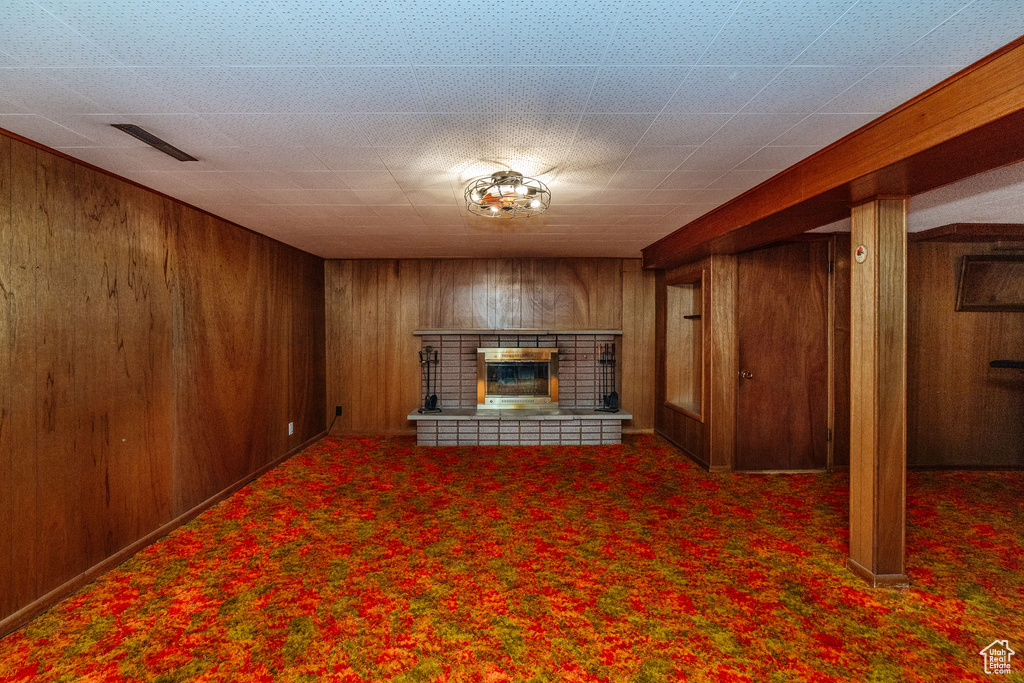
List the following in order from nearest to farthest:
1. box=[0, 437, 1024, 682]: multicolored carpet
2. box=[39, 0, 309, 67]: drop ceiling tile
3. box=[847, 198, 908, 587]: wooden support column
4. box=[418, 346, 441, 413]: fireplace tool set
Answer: box=[39, 0, 309, 67]: drop ceiling tile, box=[0, 437, 1024, 682]: multicolored carpet, box=[847, 198, 908, 587]: wooden support column, box=[418, 346, 441, 413]: fireplace tool set

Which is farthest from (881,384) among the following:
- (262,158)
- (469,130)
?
(262,158)

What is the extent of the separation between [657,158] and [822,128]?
2.47 feet

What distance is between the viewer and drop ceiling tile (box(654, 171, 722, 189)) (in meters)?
2.65

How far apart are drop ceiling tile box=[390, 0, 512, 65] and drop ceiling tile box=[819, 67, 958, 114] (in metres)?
1.40

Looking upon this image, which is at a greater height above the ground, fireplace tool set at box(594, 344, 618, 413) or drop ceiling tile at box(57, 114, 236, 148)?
drop ceiling tile at box(57, 114, 236, 148)

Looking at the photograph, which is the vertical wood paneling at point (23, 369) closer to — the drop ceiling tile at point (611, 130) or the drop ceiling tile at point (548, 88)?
the drop ceiling tile at point (548, 88)

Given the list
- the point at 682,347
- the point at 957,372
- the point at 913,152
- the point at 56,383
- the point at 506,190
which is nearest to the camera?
the point at 913,152

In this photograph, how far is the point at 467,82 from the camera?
1.65 m

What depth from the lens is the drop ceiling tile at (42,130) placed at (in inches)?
76.2

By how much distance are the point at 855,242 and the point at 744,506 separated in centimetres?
220

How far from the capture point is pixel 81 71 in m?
1.57

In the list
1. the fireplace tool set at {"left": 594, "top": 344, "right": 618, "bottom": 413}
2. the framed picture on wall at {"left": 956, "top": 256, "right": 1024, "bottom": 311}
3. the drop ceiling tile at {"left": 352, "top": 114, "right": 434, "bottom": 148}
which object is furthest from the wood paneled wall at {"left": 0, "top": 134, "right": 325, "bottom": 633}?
the framed picture on wall at {"left": 956, "top": 256, "right": 1024, "bottom": 311}

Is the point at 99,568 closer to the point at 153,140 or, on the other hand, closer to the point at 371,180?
the point at 153,140

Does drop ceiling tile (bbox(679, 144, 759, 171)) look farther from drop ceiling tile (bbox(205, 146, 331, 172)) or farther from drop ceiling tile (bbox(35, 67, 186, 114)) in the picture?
drop ceiling tile (bbox(35, 67, 186, 114))
